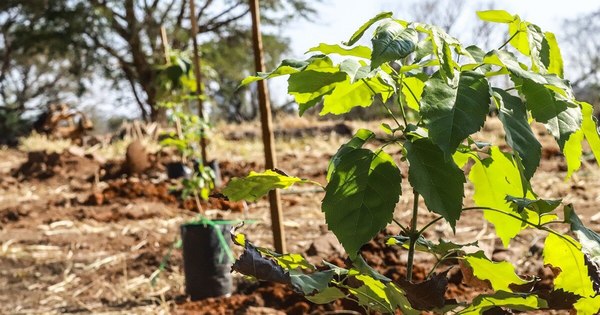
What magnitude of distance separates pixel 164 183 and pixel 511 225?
20.3 feet

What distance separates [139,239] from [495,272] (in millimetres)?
4040

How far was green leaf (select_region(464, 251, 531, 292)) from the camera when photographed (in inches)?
47.6

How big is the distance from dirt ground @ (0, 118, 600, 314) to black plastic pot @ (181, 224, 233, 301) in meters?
0.12

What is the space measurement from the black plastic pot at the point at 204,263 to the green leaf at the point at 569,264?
244 cm

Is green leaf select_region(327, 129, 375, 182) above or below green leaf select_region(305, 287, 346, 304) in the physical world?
above

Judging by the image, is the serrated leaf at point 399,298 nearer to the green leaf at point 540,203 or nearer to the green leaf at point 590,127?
the green leaf at point 540,203

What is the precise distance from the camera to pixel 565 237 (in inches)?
44.1

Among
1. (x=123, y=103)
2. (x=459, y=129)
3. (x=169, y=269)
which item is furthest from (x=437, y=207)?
(x=123, y=103)

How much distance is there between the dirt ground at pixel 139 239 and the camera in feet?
11.0

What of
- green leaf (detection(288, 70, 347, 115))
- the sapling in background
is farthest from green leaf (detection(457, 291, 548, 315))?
green leaf (detection(288, 70, 347, 115))

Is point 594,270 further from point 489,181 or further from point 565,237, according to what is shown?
point 489,181

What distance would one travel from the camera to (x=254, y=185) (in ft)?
3.99

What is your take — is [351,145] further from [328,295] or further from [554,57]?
[554,57]

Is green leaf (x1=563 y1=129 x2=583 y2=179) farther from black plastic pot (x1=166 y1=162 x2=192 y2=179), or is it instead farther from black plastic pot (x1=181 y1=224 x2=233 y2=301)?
black plastic pot (x1=166 y1=162 x2=192 y2=179)
